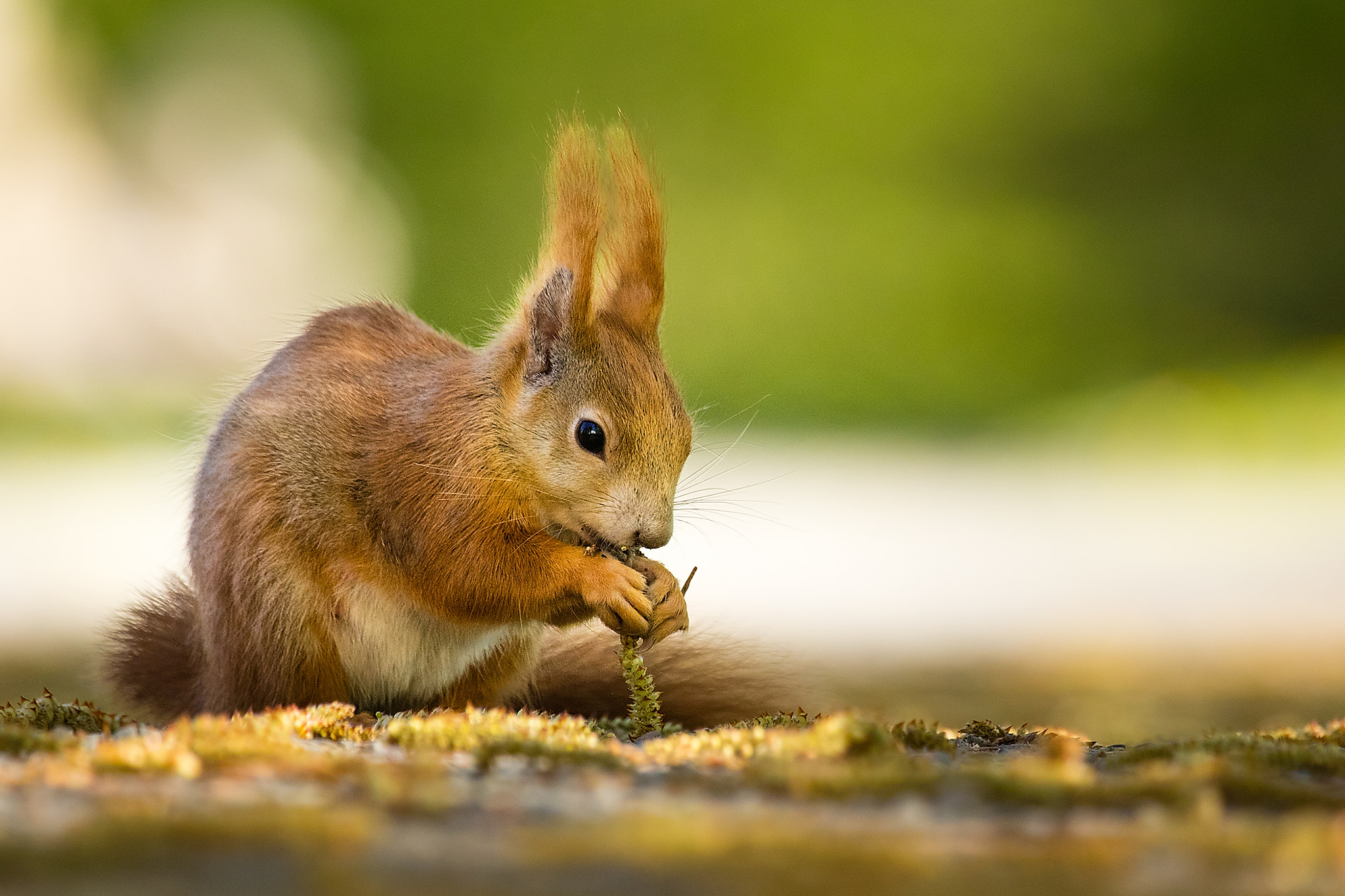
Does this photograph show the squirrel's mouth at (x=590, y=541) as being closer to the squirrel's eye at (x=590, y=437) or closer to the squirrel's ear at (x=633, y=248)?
the squirrel's eye at (x=590, y=437)

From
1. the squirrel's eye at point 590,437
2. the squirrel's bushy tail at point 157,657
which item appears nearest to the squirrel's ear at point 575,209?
the squirrel's eye at point 590,437

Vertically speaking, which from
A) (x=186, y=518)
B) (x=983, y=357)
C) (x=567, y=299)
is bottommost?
(x=186, y=518)

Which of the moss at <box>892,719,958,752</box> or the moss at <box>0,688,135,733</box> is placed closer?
the moss at <box>892,719,958,752</box>

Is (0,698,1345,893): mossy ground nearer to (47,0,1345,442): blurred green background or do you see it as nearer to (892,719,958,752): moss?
(892,719,958,752): moss

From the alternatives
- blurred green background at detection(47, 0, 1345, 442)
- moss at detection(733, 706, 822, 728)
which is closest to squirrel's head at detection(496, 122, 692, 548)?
moss at detection(733, 706, 822, 728)

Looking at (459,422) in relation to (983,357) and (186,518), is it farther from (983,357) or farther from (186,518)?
(983,357)

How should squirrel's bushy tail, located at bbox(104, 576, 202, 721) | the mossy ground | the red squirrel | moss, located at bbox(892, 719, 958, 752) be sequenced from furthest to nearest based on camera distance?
1. squirrel's bushy tail, located at bbox(104, 576, 202, 721)
2. the red squirrel
3. moss, located at bbox(892, 719, 958, 752)
4. the mossy ground

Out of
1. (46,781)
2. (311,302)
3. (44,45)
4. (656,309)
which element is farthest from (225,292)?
(46,781)
